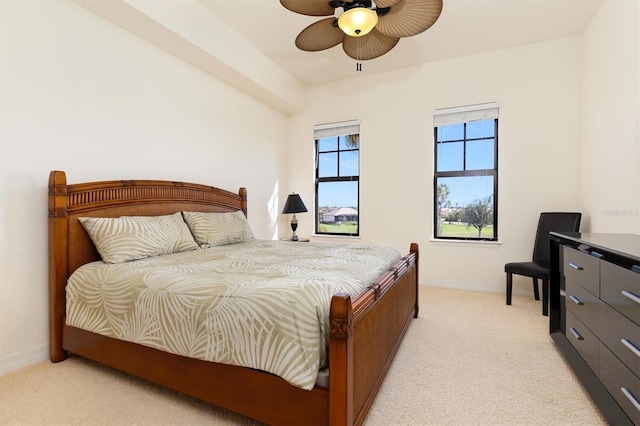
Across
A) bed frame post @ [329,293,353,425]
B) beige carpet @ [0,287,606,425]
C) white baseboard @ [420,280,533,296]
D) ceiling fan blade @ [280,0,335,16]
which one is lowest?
beige carpet @ [0,287,606,425]

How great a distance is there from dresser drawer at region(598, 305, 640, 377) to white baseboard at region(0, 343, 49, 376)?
3.37m

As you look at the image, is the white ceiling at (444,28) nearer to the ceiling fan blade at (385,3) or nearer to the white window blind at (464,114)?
the white window blind at (464,114)

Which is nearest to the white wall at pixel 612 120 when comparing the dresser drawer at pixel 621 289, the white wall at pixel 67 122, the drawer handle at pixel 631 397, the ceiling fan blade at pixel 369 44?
the dresser drawer at pixel 621 289

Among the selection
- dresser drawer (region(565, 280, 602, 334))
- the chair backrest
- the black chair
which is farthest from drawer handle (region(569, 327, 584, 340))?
the chair backrest

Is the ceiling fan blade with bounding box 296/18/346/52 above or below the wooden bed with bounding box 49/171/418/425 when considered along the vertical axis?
above

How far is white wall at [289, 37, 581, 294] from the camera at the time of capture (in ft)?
11.5

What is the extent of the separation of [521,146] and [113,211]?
4285mm

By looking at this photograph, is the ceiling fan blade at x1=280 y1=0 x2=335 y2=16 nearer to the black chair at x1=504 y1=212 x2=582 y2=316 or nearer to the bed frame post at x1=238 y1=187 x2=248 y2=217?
the bed frame post at x1=238 y1=187 x2=248 y2=217

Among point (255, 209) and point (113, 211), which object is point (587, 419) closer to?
point (113, 211)

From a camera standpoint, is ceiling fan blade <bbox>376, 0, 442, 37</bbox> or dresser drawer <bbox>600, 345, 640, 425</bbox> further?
ceiling fan blade <bbox>376, 0, 442, 37</bbox>

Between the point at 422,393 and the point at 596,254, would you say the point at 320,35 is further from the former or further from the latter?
the point at 422,393

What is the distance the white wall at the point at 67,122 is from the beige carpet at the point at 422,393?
54cm

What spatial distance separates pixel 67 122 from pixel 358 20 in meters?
2.25

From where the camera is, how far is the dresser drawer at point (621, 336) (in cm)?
128
